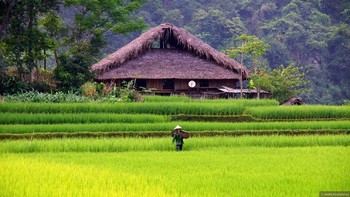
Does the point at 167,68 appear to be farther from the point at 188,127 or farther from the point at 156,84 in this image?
the point at 188,127

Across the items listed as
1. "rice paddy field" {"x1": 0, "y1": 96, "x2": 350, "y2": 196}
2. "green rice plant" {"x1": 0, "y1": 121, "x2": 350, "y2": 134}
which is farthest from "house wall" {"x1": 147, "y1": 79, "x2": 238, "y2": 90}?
"green rice plant" {"x1": 0, "y1": 121, "x2": 350, "y2": 134}

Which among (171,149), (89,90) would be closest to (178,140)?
(171,149)

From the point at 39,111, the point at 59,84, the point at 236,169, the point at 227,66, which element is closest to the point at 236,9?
the point at 227,66

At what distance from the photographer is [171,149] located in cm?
1248

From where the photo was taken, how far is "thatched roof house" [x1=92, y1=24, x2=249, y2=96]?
78.3 ft

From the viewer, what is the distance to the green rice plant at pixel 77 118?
14562 mm

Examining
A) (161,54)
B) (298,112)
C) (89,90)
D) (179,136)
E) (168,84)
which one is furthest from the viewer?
(168,84)

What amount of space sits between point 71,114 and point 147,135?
2488 mm

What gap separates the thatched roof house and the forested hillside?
13787 mm

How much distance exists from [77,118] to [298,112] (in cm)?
692

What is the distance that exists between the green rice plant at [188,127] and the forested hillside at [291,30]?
866 inches

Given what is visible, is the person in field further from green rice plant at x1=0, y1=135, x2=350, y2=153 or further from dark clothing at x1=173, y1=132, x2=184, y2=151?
green rice plant at x1=0, y1=135, x2=350, y2=153

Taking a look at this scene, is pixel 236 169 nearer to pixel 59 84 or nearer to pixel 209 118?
pixel 209 118

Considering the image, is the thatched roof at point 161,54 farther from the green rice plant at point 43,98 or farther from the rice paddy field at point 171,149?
the green rice plant at point 43,98
